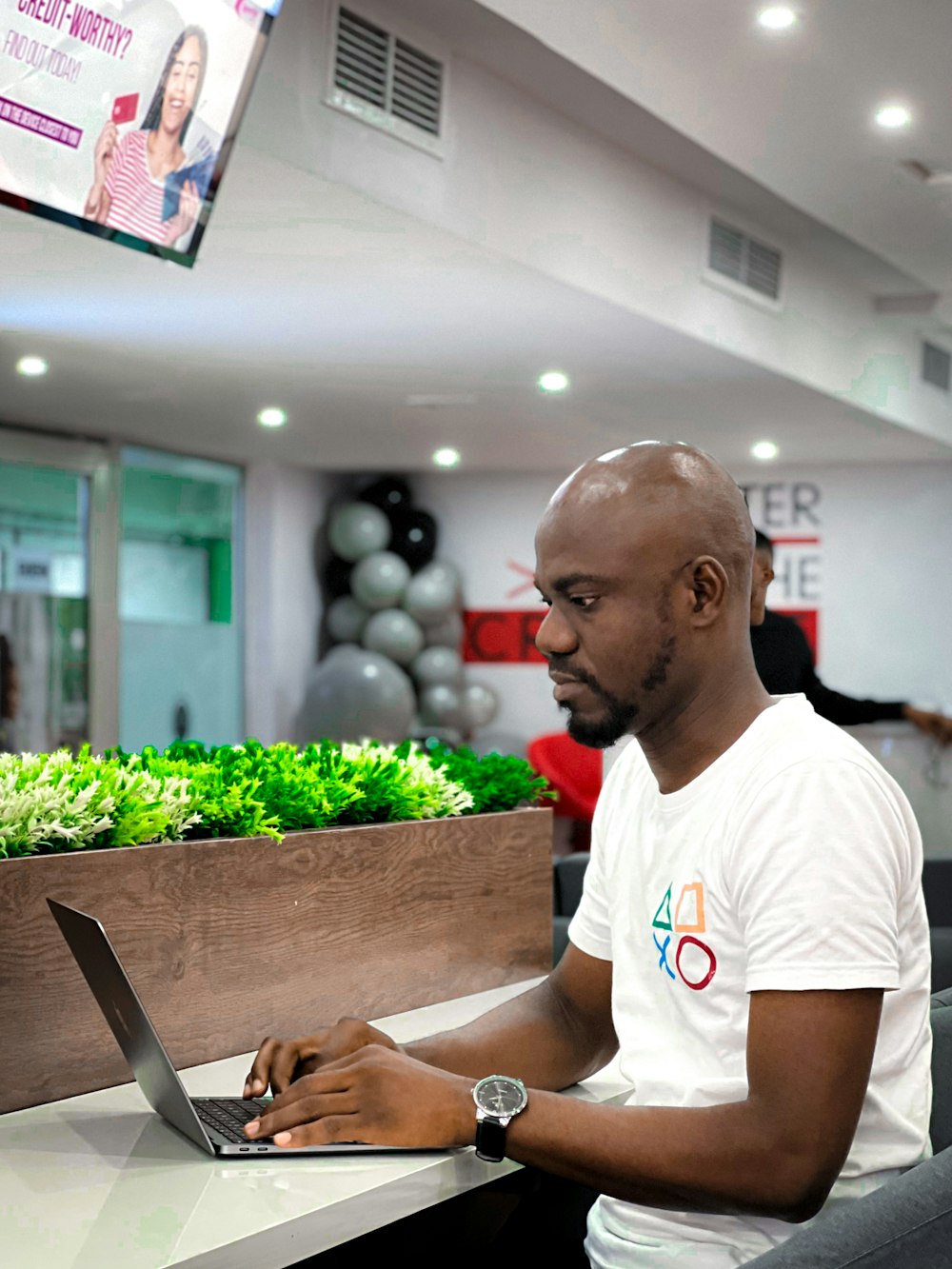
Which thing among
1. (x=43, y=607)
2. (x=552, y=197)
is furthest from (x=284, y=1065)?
(x=43, y=607)

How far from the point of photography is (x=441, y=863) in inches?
86.0

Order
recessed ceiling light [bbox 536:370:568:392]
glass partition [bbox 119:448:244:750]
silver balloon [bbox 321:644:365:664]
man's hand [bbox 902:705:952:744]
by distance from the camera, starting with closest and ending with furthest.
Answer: man's hand [bbox 902:705:952:744], recessed ceiling light [bbox 536:370:568:392], glass partition [bbox 119:448:244:750], silver balloon [bbox 321:644:365:664]

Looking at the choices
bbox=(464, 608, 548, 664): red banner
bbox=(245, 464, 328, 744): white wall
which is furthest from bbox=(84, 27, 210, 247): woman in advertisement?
bbox=(464, 608, 548, 664): red banner

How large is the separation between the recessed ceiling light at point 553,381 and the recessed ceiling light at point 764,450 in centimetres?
205

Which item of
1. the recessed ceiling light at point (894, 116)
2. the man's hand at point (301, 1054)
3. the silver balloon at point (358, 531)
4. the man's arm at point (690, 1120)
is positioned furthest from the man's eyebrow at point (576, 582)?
the silver balloon at point (358, 531)

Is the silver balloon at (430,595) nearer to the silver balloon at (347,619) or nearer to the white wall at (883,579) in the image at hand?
the silver balloon at (347,619)

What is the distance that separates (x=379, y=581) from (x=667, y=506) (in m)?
7.61

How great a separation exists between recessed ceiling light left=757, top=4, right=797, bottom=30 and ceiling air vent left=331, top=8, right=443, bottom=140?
1.08 m

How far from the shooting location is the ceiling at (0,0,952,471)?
4.39 metres

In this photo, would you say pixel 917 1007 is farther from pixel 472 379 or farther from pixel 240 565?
pixel 240 565

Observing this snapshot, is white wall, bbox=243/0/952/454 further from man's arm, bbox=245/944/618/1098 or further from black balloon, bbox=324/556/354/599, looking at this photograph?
black balloon, bbox=324/556/354/599

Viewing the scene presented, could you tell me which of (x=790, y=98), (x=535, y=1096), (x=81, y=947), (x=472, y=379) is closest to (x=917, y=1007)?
(x=535, y=1096)

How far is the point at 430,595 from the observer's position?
8.98 meters

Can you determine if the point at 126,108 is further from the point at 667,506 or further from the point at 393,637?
the point at 393,637
